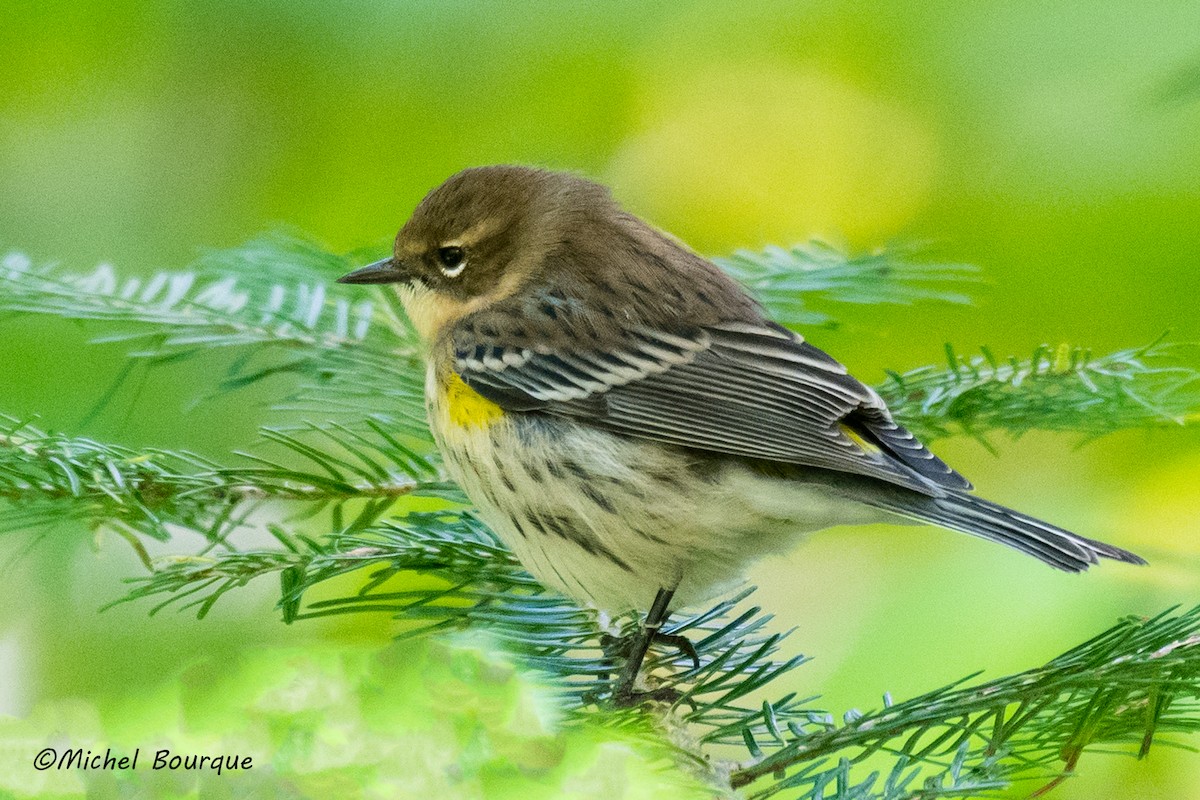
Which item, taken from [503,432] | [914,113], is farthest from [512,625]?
[914,113]

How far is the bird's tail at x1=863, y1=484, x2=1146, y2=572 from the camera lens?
189 cm

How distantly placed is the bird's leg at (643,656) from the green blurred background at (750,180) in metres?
0.62

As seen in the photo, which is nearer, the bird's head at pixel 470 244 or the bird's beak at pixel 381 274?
the bird's beak at pixel 381 274

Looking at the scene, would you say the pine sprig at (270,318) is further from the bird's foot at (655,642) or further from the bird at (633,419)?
the bird's foot at (655,642)

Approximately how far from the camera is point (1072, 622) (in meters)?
2.67

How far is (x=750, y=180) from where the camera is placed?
4.41m

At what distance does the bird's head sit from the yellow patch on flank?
385 mm

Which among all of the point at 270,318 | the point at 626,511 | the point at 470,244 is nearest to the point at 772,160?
the point at 470,244

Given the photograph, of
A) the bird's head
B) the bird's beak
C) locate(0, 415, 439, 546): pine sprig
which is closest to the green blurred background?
locate(0, 415, 439, 546): pine sprig

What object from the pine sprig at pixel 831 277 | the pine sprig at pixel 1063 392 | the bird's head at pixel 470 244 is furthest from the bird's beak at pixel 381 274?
the pine sprig at pixel 1063 392

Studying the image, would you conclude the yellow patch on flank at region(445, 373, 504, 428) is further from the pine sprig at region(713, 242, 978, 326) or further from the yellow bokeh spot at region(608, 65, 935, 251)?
the yellow bokeh spot at region(608, 65, 935, 251)

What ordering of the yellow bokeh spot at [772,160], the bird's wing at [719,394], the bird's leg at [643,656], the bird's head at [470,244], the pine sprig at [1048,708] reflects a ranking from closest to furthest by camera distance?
the pine sprig at [1048,708] < the bird's leg at [643,656] < the bird's wing at [719,394] < the bird's head at [470,244] < the yellow bokeh spot at [772,160]

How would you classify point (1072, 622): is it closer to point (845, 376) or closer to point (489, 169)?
point (845, 376)

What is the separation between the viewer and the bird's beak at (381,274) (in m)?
2.74
